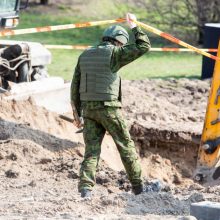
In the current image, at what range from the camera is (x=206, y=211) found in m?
8.96

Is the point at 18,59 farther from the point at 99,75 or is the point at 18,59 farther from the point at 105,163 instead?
the point at 99,75

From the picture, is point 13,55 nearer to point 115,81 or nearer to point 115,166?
point 115,166

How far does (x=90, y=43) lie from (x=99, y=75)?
697 inches

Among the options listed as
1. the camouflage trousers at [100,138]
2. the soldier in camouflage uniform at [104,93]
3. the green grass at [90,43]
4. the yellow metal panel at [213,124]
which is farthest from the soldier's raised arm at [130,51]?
the green grass at [90,43]

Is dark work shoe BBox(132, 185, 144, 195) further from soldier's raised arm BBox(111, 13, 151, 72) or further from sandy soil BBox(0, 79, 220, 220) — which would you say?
soldier's raised arm BBox(111, 13, 151, 72)

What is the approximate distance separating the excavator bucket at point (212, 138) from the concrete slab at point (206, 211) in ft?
11.6

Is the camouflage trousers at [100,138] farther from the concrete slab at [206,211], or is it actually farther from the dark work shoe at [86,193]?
the concrete slab at [206,211]

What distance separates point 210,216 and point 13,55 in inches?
339

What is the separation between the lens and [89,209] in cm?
966

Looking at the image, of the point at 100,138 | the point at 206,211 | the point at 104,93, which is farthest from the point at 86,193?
the point at 206,211

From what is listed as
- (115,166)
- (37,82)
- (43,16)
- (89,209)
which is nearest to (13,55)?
(37,82)

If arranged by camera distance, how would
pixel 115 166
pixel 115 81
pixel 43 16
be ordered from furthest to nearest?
pixel 43 16 < pixel 115 166 < pixel 115 81

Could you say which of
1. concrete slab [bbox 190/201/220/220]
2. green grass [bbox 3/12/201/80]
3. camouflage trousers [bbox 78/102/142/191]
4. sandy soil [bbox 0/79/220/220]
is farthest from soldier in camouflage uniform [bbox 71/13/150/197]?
green grass [bbox 3/12/201/80]

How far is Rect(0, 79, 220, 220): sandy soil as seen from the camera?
9.76 metres
